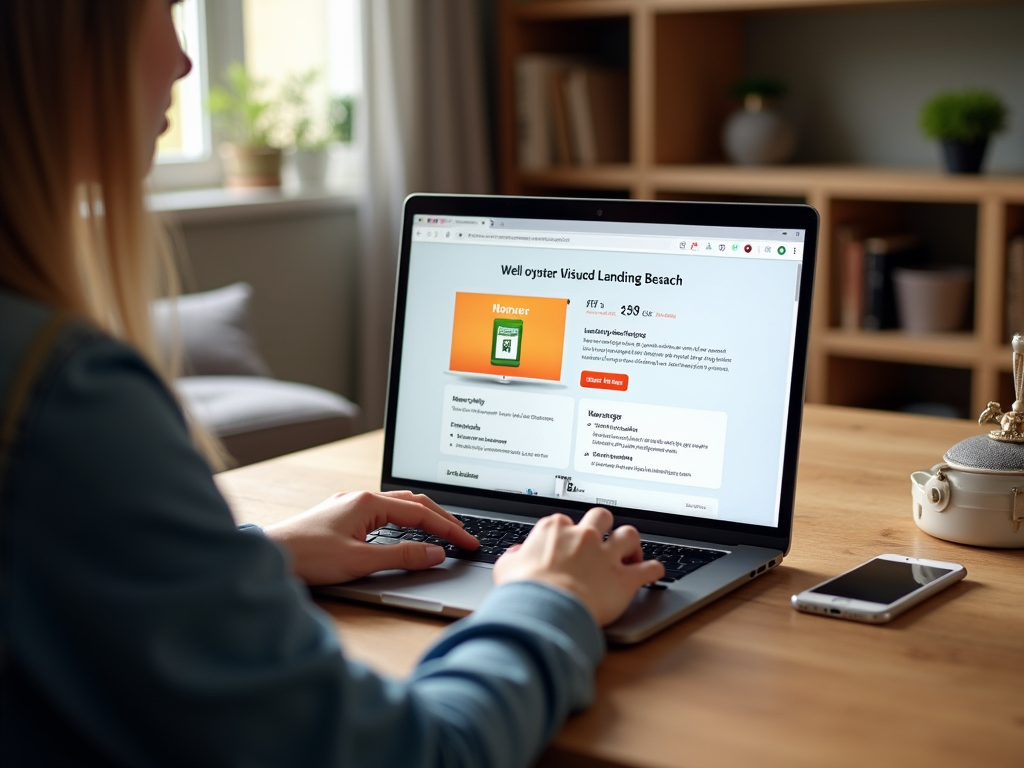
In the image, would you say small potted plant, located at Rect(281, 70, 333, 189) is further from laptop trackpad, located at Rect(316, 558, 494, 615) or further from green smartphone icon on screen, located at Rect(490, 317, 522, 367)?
laptop trackpad, located at Rect(316, 558, 494, 615)

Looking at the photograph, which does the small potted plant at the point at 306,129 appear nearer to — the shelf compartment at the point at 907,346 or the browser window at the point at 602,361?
the shelf compartment at the point at 907,346

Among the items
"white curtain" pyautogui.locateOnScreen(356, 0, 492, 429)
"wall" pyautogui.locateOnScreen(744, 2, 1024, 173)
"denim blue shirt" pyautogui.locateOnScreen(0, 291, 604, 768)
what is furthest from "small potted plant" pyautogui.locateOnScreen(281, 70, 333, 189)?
"denim blue shirt" pyautogui.locateOnScreen(0, 291, 604, 768)

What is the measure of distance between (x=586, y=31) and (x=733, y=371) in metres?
2.88

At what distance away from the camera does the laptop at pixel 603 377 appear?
1007mm

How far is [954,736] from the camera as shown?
27.5 inches

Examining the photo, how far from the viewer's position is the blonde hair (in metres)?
0.62

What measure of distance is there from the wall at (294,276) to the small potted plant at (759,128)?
1087 millimetres

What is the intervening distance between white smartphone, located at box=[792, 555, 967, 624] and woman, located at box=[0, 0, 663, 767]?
0.24m

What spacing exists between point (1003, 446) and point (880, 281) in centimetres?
203

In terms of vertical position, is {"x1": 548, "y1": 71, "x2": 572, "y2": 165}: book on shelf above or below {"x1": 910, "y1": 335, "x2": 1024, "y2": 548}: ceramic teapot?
above

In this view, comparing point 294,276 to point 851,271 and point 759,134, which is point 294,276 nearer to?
point 759,134

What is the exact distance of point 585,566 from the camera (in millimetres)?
838

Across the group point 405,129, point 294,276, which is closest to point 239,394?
point 294,276

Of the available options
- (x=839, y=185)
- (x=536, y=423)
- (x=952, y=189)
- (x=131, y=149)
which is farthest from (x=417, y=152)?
(x=131, y=149)
